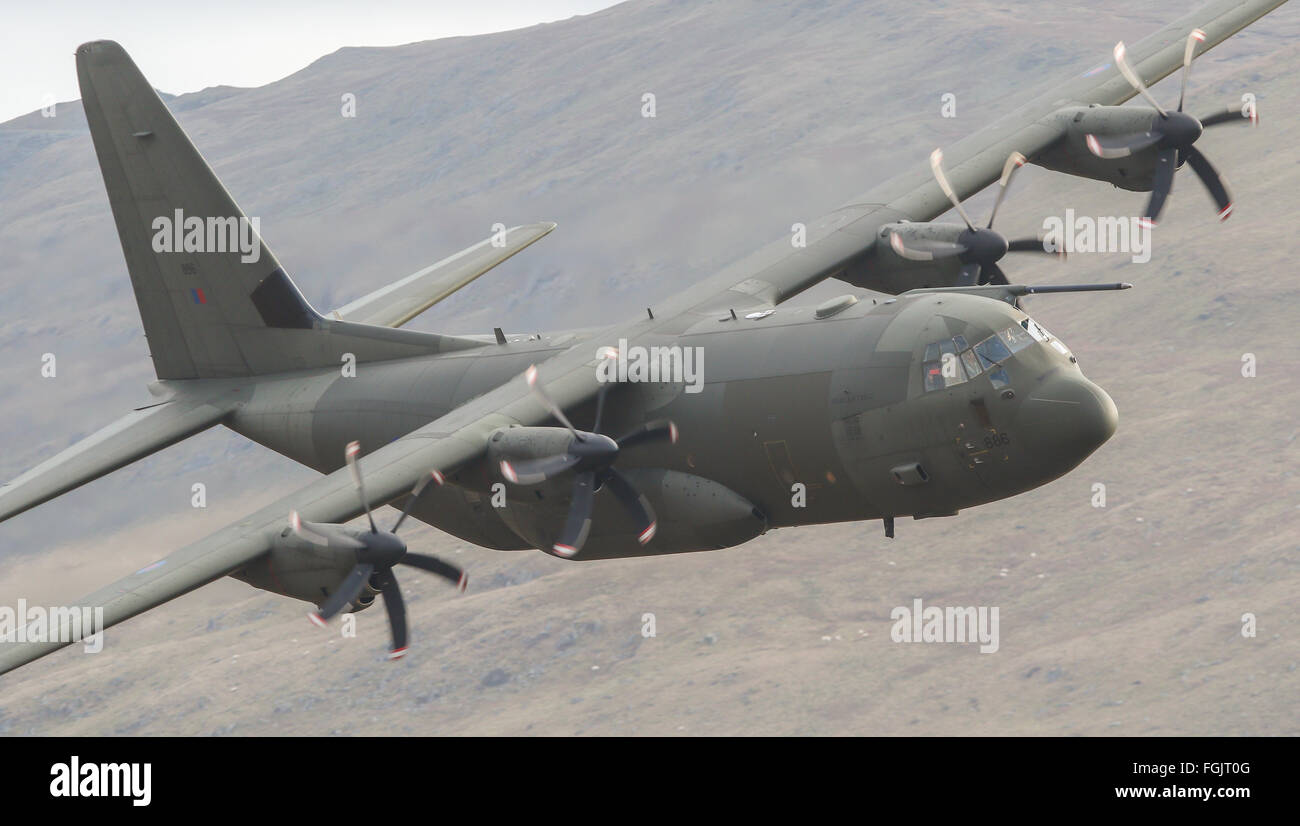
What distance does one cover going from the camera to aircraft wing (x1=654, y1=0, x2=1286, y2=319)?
3700cm

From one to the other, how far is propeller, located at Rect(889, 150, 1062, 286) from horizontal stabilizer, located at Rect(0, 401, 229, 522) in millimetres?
17122

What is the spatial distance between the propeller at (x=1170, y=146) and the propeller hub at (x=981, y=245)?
11.3 feet

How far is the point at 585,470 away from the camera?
29.8 metres

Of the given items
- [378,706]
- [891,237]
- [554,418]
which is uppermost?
[891,237]

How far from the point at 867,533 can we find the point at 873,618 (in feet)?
46.7

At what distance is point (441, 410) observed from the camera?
3603cm

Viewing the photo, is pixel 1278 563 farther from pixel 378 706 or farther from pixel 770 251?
pixel 770 251

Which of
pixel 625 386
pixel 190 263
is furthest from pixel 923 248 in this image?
Answer: pixel 190 263

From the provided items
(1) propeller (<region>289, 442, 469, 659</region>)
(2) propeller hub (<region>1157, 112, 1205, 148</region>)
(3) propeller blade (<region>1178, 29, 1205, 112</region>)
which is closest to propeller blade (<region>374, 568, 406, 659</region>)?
(1) propeller (<region>289, 442, 469, 659</region>)

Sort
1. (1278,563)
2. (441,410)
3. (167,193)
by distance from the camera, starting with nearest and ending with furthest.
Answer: (441,410) < (167,193) < (1278,563)

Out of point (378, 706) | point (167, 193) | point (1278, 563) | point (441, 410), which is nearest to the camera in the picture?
point (441, 410)

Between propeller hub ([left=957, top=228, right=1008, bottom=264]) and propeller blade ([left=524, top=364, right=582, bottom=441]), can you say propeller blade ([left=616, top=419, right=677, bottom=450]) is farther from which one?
propeller hub ([left=957, top=228, right=1008, bottom=264])

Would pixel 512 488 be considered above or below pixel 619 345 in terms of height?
below

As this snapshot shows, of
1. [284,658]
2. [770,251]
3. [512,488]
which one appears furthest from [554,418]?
[284,658]
